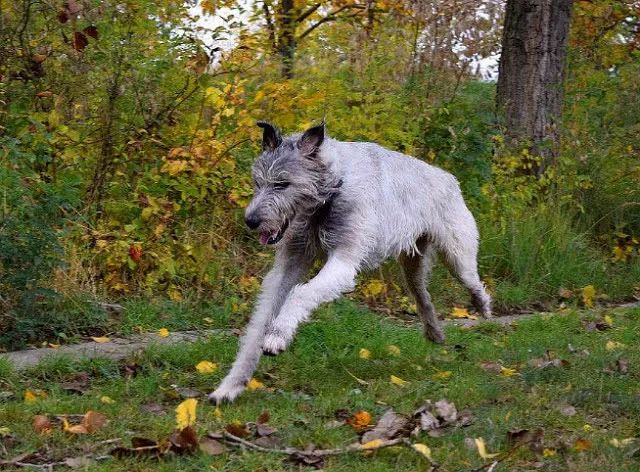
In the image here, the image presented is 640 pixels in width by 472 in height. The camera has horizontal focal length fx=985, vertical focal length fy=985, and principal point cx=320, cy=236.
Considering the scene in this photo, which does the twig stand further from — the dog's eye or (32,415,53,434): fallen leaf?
the dog's eye

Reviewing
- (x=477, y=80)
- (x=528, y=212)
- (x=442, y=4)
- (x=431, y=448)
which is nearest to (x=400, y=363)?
(x=431, y=448)

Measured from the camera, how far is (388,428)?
4.93m

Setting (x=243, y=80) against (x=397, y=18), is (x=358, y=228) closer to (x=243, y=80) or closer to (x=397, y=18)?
(x=243, y=80)

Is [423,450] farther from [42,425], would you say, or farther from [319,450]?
[42,425]

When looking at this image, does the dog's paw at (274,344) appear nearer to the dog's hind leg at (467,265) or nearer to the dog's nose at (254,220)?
the dog's nose at (254,220)

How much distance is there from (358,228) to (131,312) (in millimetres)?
2378

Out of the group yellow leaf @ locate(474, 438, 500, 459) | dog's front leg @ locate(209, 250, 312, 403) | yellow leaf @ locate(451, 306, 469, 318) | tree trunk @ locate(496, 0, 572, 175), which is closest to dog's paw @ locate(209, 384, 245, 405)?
dog's front leg @ locate(209, 250, 312, 403)

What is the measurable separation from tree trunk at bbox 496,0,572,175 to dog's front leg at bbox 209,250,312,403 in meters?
6.40

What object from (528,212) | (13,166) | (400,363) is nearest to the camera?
(400,363)

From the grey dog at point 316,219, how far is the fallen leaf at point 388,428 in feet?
2.39

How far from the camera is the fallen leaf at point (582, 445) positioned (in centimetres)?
461

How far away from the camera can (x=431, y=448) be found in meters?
4.63

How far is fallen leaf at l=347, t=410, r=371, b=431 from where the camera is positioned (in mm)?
5008

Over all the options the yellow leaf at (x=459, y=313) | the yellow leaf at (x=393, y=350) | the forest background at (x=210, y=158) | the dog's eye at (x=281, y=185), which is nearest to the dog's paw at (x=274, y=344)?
the dog's eye at (x=281, y=185)
